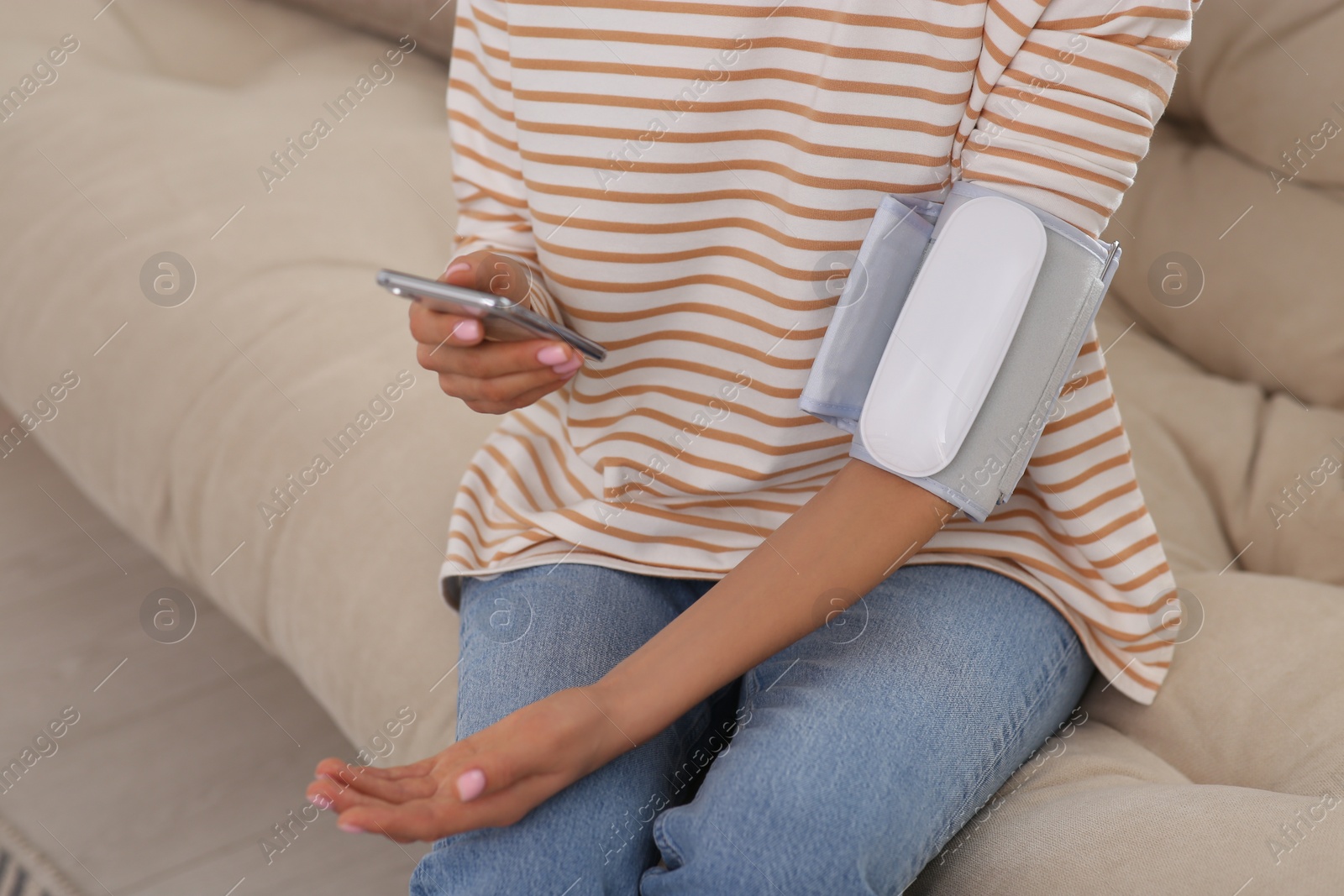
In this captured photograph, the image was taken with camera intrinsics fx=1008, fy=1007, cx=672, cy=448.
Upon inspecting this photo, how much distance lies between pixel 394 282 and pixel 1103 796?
444 millimetres

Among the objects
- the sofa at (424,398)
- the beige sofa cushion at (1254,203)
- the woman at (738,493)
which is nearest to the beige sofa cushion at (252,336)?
the sofa at (424,398)

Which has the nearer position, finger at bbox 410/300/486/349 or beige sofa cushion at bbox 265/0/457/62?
finger at bbox 410/300/486/349

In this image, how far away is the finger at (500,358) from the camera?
54 centimetres

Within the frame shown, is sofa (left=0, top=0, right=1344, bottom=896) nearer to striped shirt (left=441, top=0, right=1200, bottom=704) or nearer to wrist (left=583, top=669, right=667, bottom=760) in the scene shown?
striped shirt (left=441, top=0, right=1200, bottom=704)

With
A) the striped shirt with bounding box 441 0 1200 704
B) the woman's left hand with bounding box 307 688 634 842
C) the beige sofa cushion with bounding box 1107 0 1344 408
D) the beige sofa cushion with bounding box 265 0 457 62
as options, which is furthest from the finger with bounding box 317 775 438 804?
the beige sofa cushion with bounding box 265 0 457 62

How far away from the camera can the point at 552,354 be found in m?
0.54

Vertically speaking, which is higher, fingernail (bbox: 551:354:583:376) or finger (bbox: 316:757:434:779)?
fingernail (bbox: 551:354:583:376)

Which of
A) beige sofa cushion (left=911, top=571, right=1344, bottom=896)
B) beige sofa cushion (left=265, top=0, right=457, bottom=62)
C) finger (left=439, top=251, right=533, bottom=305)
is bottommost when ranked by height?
beige sofa cushion (left=911, top=571, right=1344, bottom=896)

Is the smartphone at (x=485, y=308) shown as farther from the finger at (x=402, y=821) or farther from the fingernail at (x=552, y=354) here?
the finger at (x=402, y=821)

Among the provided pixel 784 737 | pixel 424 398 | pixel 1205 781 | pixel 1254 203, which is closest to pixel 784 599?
pixel 784 737

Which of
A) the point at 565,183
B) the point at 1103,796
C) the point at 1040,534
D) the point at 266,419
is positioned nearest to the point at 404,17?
the point at 266,419

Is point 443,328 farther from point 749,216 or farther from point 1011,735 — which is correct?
point 1011,735

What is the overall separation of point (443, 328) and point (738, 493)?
8.0 inches

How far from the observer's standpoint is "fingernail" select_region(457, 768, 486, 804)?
45 cm
